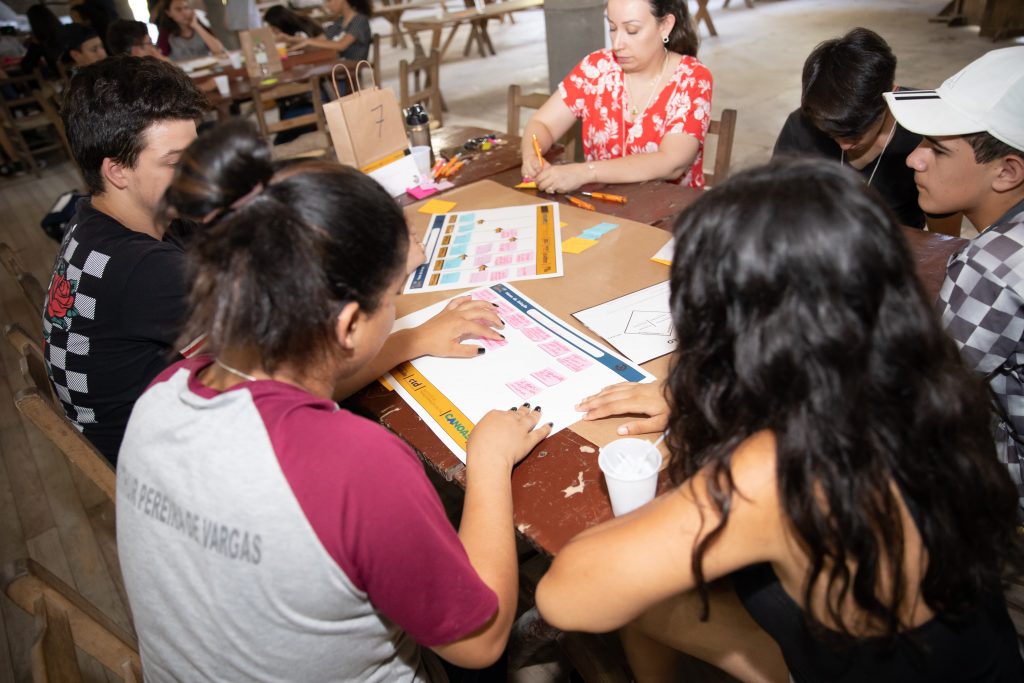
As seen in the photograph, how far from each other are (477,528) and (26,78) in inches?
298

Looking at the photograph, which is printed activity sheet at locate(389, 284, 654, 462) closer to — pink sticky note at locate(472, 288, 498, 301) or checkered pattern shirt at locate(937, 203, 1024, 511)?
pink sticky note at locate(472, 288, 498, 301)

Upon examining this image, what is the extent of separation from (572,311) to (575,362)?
0.20 m

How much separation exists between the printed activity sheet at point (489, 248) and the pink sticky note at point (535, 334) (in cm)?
25

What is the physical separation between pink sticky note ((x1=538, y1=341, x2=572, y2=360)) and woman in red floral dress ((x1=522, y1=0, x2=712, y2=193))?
85 centimetres

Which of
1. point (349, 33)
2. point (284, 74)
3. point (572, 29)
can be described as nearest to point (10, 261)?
point (572, 29)

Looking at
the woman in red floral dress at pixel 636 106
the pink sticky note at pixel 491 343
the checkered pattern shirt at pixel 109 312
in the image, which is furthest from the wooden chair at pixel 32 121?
the pink sticky note at pixel 491 343

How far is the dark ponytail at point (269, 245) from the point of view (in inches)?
28.1

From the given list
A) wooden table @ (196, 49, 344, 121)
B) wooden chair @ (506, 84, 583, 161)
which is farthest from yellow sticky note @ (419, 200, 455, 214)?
wooden table @ (196, 49, 344, 121)

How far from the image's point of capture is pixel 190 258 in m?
0.77

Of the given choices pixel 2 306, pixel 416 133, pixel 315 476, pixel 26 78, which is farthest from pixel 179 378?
pixel 26 78

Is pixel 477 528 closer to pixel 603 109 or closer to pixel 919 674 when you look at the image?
pixel 919 674

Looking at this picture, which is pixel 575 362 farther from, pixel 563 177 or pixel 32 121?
pixel 32 121

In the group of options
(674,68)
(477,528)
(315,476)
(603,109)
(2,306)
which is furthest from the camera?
(2,306)

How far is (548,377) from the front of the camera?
1.20 m
